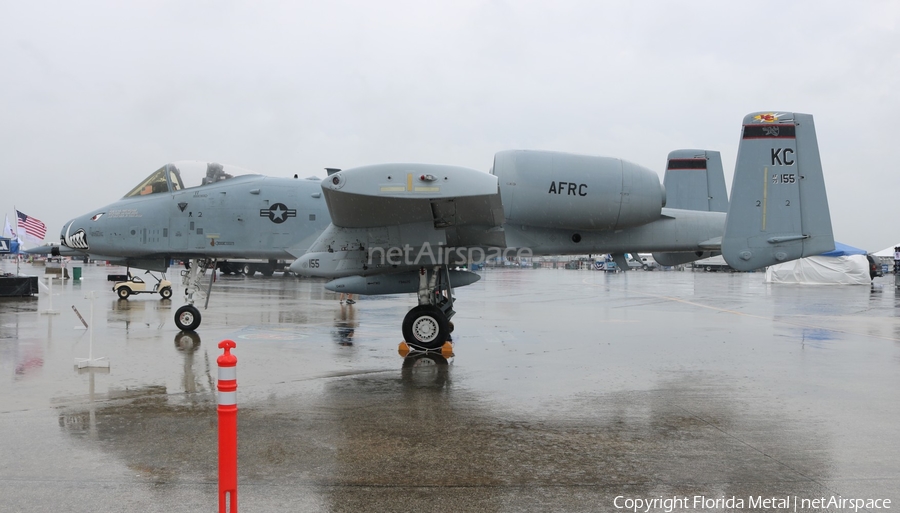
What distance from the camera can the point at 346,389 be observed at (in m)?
7.02

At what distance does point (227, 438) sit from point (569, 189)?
24.3 feet

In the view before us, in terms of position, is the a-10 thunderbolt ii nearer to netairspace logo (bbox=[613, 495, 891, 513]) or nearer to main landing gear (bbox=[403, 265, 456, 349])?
main landing gear (bbox=[403, 265, 456, 349])

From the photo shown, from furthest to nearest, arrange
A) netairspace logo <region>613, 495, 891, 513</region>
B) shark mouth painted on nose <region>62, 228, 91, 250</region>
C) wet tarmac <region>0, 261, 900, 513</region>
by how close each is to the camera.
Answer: shark mouth painted on nose <region>62, 228, 91, 250</region> < wet tarmac <region>0, 261, 900, 513</region> < netairspace logo <region>613, 495, 891, 513</region>

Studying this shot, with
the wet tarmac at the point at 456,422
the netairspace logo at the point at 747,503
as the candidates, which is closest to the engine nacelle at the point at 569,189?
the wet tarmac at the point at 456,422

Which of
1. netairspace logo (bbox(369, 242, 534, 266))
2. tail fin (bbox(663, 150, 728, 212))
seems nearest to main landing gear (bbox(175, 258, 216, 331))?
netairspace logo (bbox(369, 242, 534, 266))

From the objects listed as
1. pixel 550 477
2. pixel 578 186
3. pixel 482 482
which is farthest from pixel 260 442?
pixel 578 186

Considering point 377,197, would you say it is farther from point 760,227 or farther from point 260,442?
point 760,227

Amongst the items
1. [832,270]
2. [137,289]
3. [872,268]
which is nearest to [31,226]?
[137,289]

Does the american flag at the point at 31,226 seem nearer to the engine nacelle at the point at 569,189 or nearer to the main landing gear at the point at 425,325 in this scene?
the main landing gear at the point at 425,325

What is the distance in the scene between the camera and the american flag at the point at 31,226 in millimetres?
32656

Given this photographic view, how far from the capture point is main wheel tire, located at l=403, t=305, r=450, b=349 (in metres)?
9.57

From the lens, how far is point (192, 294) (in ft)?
40.0

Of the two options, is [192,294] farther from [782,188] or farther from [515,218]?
[782,188]

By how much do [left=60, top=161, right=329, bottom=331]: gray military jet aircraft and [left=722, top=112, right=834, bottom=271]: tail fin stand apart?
23.0 ft
